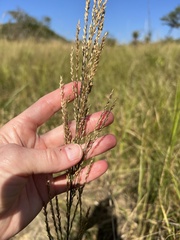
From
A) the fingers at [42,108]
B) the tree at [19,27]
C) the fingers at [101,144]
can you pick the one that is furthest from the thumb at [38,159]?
the tree at [19,27]

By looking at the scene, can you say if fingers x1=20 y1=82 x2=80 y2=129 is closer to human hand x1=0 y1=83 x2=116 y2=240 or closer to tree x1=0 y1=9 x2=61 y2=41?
human hand x1=0 y1=83 x2=116 y2=240

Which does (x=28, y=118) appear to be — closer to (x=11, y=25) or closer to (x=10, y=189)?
(x=10, y=189)

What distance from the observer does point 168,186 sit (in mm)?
1628

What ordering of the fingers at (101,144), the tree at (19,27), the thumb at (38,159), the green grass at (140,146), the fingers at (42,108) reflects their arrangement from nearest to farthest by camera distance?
the thumb at (38,159), the fingers at (101,144), the fingers at (42,108), the green grass at (140,146), the tree at (19,27)

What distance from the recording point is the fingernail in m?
0.94

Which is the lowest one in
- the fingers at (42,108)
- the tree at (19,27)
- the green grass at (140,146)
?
the green grass at (140,146)

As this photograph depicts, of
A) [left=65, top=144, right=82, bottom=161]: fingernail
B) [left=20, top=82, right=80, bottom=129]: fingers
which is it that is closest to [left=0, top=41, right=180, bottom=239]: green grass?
[left=20, top=82, right=80, bottom=129]: fingers

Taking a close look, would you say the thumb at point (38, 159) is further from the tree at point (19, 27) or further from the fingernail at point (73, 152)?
the tree at point (19, 27)

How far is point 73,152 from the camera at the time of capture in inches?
37.0

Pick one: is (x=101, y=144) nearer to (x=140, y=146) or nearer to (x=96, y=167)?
(x=96, y=167)

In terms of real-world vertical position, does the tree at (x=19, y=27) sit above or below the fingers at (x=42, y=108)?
above

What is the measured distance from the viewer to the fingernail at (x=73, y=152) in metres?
0.94

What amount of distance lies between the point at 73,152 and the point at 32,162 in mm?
118

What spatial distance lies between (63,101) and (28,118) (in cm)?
38
